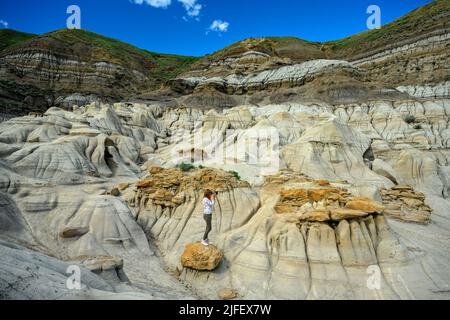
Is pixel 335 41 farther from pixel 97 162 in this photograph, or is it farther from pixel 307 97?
pixel 97 162

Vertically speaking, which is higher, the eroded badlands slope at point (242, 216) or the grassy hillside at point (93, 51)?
the grassy hillside at point (93, 51)

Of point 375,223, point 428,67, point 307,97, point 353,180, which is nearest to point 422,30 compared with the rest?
point 428,67

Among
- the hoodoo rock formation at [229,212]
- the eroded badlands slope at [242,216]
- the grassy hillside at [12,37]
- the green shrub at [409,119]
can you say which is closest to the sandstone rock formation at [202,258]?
the hoodoo rock formation at [229,212]

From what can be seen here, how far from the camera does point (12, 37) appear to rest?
89.8 m

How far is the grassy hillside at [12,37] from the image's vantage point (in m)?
82.8

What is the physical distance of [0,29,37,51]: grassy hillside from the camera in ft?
271

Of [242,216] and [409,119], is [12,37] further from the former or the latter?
[242,216]

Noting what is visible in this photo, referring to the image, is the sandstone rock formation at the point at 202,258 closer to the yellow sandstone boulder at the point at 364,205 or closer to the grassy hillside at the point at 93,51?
the yellow sandstone boulder at the point at 364,205

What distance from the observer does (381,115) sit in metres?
31.5

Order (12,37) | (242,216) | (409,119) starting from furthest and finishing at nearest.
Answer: (12,37) → (409,119) → (242,216)

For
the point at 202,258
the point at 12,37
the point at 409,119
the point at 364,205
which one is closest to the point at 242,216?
the point at 202,258

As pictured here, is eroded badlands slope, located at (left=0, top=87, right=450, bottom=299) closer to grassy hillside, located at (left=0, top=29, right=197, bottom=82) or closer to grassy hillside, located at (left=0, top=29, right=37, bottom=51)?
grassy hillside, located at (left=0, top=29, right=197, bottom=82)

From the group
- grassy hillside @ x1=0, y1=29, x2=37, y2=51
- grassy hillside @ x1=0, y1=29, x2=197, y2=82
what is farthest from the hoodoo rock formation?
grassy hillside @ x1=0, y1=29, x2=37, y2=51

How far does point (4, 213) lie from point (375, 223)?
36.9 feet
